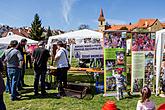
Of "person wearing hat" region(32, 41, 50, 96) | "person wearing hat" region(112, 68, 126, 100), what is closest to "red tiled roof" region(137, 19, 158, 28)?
"person wearing hat" region(112, 68, 126, 100)

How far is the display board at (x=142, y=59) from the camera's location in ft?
30.1

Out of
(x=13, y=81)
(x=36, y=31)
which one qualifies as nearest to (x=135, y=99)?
(x=13, y=81)

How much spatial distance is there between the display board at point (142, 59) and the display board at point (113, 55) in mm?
341

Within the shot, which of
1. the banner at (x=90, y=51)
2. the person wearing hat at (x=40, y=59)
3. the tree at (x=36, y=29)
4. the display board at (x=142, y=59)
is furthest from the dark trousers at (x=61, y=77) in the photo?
the tree at (x=36, y=29)

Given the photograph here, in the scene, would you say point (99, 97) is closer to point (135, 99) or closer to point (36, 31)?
point (135, 99)

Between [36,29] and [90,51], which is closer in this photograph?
[90,51]

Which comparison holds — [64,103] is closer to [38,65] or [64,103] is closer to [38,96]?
[38,96]

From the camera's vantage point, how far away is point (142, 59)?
9.26 metres

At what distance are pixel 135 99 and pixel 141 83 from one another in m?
0.80

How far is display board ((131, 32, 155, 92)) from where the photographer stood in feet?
30.1

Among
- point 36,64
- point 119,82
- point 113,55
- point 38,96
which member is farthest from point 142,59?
point 38,96

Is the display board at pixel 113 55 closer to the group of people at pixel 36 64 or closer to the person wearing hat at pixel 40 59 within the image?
the group of people at pixel 36 64

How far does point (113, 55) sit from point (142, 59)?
923mm

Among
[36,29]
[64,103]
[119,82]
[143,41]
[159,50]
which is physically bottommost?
[64,103]
